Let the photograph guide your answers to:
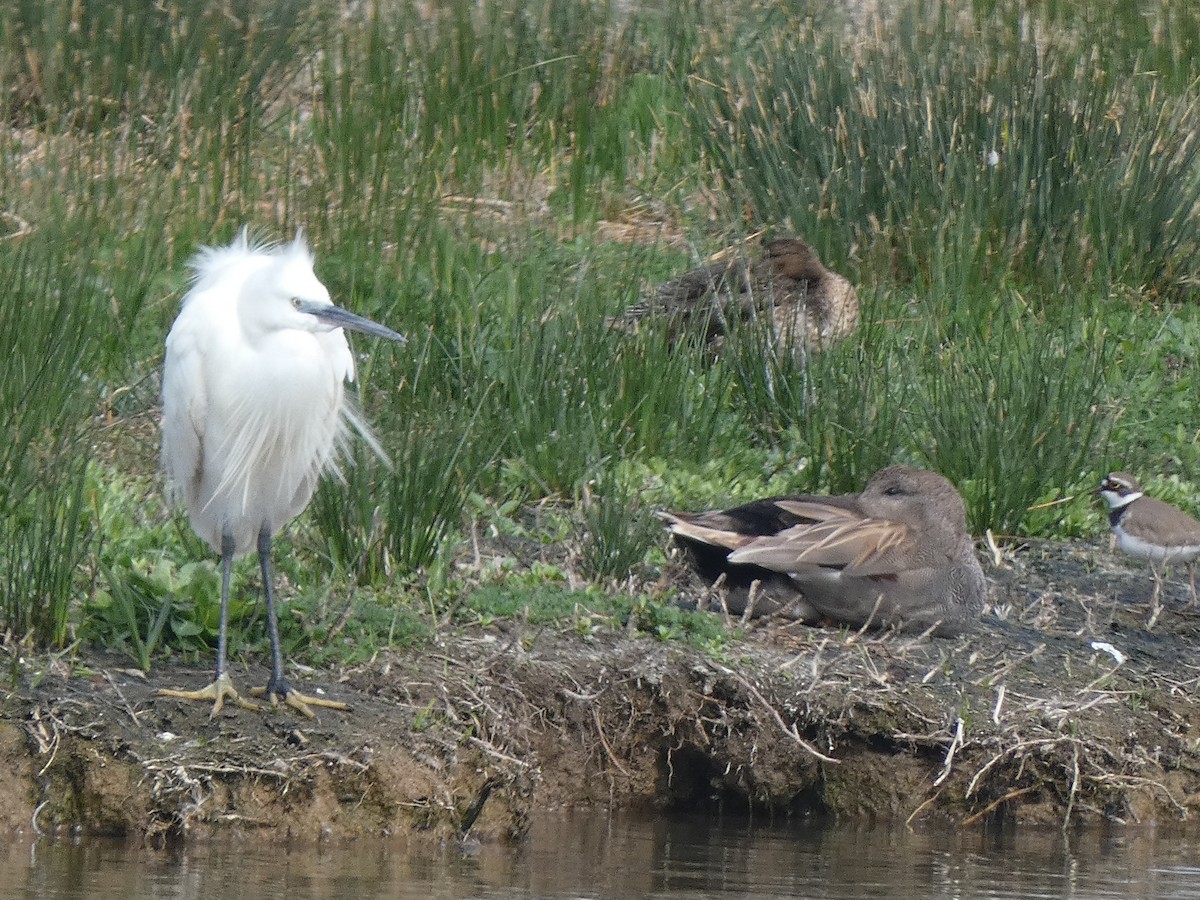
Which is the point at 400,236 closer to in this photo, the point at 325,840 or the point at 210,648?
the point at 210,648

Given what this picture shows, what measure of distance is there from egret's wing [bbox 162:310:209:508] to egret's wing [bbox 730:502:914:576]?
1.61m

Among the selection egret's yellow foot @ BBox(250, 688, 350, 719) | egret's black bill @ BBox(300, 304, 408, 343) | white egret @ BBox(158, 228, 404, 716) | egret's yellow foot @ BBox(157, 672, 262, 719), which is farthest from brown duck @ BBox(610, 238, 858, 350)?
egret's yellow foot @ BBox(157, 672, 262, 719)

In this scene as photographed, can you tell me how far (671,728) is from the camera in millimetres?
4785

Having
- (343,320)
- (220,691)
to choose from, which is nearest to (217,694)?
(220,691)

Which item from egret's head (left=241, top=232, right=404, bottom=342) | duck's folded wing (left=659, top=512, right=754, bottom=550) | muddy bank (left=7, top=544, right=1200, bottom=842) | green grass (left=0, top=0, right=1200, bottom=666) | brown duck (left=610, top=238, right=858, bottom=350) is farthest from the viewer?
brown duck (left=610, top=238, right=858, bottom=350)

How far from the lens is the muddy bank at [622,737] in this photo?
4133mm

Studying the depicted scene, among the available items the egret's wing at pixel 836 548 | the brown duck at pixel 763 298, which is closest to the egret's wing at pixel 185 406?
the egret's wing at pixel 836 548

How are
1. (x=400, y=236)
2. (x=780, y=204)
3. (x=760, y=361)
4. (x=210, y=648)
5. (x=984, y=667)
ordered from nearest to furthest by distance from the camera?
1. (x=210, y=648)
2. (x=984, y=667)
3. (x=760, y=361)
4. (x=400, y=236)
5. (x=780, y=204)

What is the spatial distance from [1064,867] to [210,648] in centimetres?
232

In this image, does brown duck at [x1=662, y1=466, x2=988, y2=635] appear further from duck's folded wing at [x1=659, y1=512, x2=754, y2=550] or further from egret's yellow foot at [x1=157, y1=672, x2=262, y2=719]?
egret's yellow foot at [x1=157, y1=672, x2=262, y2=719]

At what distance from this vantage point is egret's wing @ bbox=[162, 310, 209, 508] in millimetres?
4438

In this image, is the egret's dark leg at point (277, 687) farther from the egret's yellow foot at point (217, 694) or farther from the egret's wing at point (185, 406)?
the egret's wing at point (185, 406)

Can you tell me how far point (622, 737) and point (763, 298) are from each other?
300cm

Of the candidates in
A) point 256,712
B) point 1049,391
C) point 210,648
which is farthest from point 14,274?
point 1049,391
